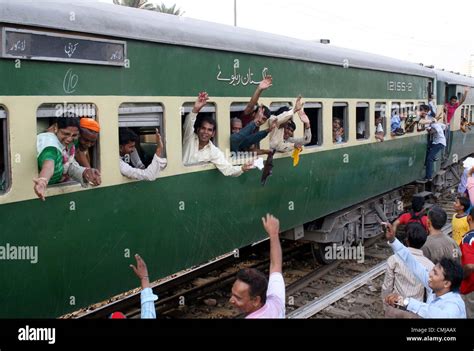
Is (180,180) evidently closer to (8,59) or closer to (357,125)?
(8,59)

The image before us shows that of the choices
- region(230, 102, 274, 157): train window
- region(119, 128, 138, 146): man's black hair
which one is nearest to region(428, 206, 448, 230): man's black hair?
region(230, 102, 274, 157): train window

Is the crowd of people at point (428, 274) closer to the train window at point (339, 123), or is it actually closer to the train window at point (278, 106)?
the train window at point (278, 106)

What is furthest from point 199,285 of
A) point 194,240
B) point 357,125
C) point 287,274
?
point 357,125

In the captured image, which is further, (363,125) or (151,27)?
(363,125)

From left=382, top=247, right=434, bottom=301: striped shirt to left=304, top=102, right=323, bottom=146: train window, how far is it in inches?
123

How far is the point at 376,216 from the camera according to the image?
10766 millimetres

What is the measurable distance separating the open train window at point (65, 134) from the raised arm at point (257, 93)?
207 centimetres

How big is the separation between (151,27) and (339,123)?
4216 millimetres

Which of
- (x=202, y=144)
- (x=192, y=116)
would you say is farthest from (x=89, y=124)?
(x=202, y=144)

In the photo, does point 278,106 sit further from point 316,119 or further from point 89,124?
point 89,124

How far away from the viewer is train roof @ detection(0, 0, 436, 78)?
13.2ft

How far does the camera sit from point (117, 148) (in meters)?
4.73

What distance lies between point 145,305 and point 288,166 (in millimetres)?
3999

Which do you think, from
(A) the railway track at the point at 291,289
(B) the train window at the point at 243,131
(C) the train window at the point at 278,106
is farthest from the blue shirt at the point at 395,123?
(B) the train window at the point at 243,131
